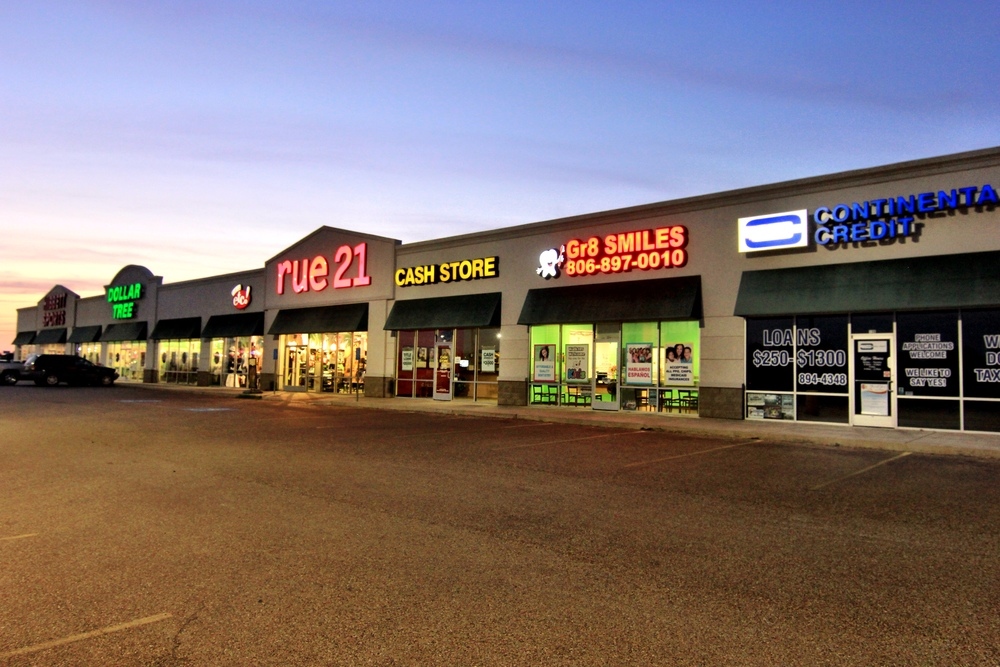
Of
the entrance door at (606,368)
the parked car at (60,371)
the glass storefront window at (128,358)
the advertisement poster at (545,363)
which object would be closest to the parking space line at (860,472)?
the entrance door at (606,368)

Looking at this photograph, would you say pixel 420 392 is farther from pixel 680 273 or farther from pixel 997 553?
pixel 997 553

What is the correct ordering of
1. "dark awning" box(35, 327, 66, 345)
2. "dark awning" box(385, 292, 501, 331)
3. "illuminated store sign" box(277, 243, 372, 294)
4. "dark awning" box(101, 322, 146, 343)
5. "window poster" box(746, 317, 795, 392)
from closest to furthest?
"window poster" box(746, 317, 795, 392) < "dark awning" box(385, 292, 501, 331) < "illuminated store sign" box(277, 243, 372, 294) < "dark awning" box(101, 322, 146, 343) < "dark awning" box(35, 327, 66, 345)

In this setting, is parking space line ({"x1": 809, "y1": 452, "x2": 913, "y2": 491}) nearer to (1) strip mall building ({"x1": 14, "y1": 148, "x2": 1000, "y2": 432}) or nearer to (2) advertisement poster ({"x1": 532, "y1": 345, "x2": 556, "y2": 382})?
(1) strip mall building ({"x1": 14, "y1": 148, "x2": 1000, "y2": 432})

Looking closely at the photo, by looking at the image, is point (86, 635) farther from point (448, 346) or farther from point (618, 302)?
point (448, 346)

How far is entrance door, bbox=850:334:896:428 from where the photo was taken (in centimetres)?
1691

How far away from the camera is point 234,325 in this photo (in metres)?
37.5

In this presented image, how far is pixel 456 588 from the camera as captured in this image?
5.13 meters

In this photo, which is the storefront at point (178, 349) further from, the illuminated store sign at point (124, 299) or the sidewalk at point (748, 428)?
the sidewalk at point (748, 428)

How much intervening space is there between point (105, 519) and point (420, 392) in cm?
2104

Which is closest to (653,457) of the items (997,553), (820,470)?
(820,470)

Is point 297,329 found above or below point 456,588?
above

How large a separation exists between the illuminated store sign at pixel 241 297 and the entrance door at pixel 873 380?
1191 inches

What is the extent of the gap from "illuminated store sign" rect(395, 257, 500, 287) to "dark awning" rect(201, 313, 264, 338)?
35.9ft

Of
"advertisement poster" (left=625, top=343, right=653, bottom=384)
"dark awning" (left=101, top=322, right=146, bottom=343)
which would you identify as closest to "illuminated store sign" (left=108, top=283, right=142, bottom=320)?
"dark awning" (left=101, top=322, right=146, bottom=343)
